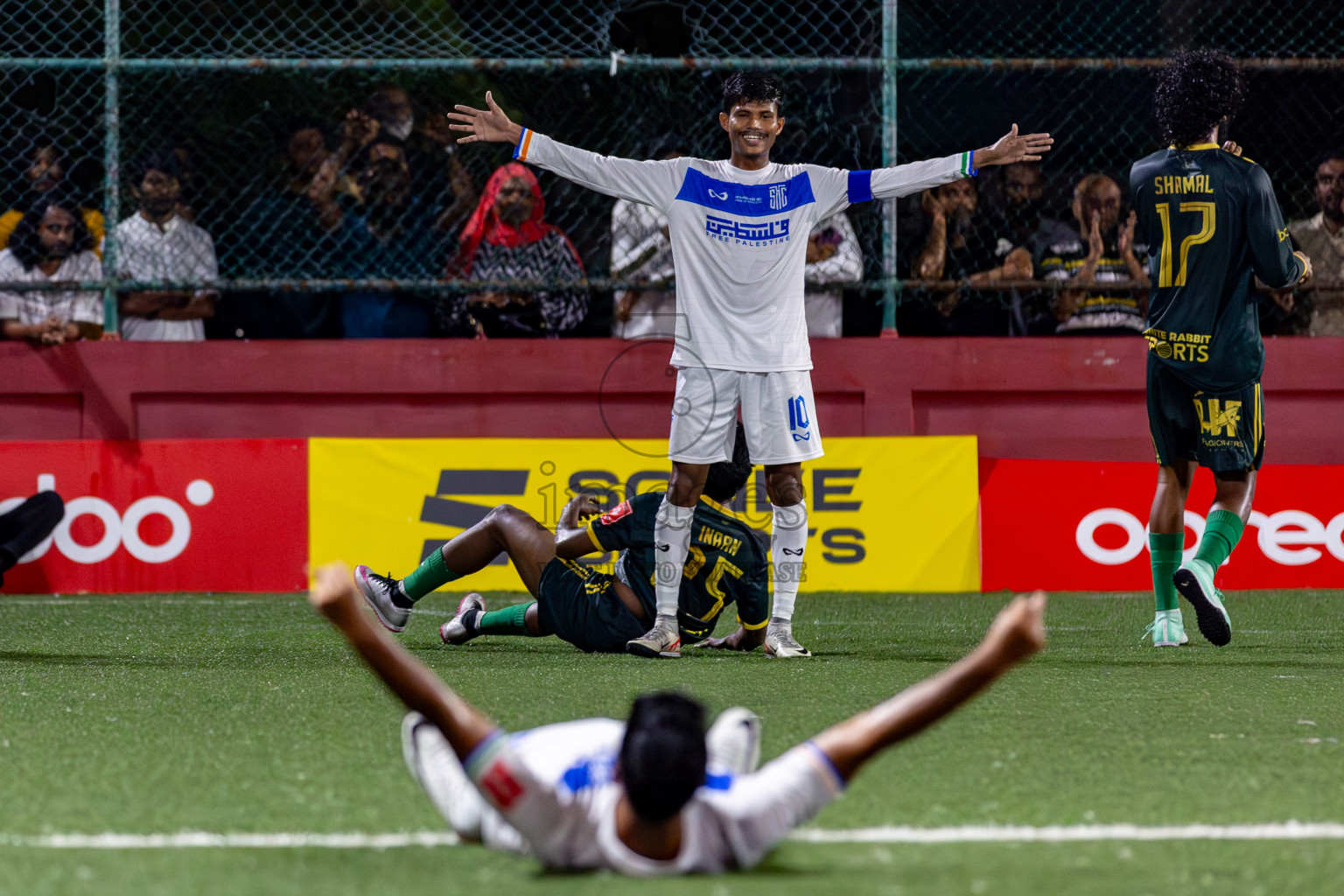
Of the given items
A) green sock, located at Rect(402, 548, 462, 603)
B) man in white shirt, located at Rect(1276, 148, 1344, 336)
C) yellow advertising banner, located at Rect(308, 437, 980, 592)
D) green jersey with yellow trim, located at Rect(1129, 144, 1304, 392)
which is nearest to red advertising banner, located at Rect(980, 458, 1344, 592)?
yellow advertising banner, located at Rect(308, 437, 980, 592)

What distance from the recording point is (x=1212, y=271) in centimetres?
582

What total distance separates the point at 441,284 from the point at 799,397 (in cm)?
300

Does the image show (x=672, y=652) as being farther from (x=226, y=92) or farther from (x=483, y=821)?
(x=226, y=92)

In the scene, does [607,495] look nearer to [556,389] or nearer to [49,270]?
[556,389]

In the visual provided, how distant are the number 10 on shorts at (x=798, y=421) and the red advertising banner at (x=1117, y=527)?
2.68 m

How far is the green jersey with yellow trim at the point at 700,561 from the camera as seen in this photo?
574 cm

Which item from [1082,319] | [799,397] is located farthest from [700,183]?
[1082,319]

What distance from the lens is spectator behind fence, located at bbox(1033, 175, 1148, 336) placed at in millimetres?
8641

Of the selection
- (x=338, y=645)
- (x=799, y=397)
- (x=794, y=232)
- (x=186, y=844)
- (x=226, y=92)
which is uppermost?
(x=226, y=92)

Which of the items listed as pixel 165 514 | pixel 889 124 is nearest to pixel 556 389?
pixel 165 514

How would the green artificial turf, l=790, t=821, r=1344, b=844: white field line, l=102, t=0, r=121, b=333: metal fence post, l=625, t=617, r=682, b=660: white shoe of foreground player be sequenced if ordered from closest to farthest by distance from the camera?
the green artificial turf → l=790, t=821, r=1344, b=844: white field line → l=625, t=617, r=682, b=660: white shoe of foreground player → l=102, t=0, r=121, b=333: metal fence post

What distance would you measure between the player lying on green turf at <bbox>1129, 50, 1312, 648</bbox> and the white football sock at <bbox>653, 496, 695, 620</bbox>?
1.82 metres

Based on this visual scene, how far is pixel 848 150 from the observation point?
8.73 metres

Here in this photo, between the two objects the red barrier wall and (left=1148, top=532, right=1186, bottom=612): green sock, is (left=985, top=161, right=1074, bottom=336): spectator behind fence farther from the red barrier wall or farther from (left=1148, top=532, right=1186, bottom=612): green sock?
(left=1148, top=532, right=1186, bottom=612): green sock
